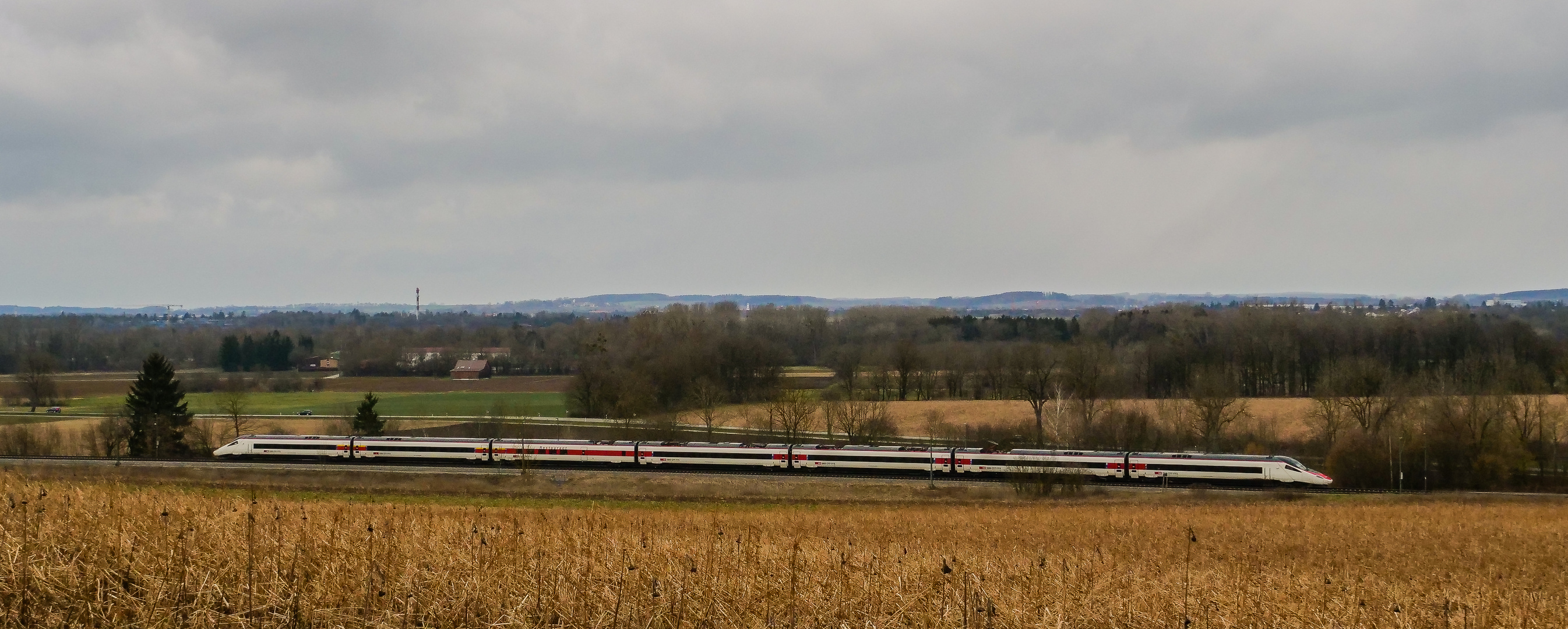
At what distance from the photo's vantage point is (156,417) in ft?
221

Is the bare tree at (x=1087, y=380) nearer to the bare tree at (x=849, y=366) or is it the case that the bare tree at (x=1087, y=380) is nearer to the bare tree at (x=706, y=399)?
the bare tree at (x=849, y=366)

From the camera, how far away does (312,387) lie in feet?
412

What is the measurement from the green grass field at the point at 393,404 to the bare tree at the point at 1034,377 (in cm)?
4640

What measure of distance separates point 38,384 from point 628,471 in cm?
8081

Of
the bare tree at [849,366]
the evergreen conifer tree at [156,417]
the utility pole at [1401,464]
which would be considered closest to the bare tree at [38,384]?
the evergreen conifer tree at [156,417]

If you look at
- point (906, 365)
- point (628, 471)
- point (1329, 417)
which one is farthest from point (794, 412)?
point (1329, 417)

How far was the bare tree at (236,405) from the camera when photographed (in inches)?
3130

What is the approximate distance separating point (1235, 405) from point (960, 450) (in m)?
40.9

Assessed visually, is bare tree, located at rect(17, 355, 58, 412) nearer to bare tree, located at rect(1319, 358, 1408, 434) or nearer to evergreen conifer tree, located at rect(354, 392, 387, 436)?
evergreen conifer tree, located at rect(354, 392, 387, 436)

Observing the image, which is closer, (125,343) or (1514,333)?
(1514,333)

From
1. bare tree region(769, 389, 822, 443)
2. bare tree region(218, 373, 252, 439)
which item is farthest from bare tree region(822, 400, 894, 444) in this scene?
bare tree region(218, 373, 252, 439)

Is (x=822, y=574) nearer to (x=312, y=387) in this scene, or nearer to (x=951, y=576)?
(x=951, y=576)

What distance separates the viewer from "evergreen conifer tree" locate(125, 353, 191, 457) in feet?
219

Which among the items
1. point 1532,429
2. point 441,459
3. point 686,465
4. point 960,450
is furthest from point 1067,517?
point 1532,429
